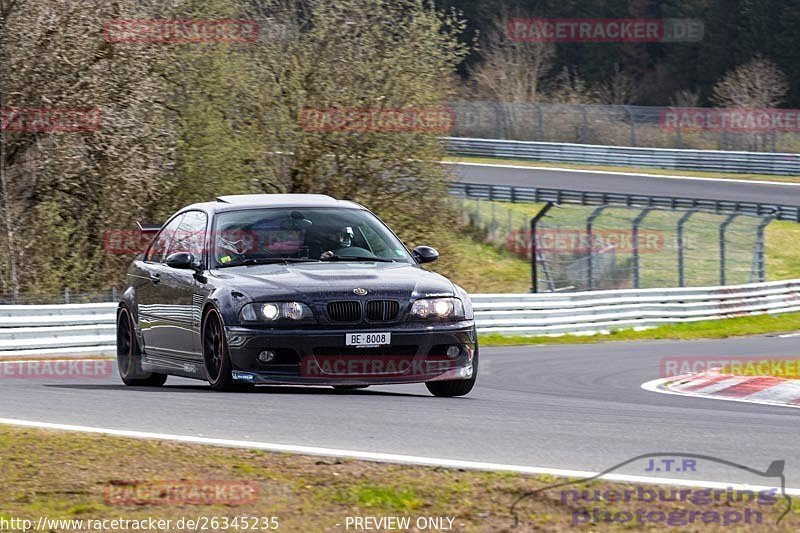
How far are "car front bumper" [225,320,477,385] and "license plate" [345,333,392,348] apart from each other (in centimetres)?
3

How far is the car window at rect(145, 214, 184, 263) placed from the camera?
1116 cm

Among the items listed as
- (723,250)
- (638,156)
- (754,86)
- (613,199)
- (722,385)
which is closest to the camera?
(722,385)

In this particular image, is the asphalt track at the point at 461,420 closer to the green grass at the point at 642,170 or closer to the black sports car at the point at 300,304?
the black sports car at the point at 300,304

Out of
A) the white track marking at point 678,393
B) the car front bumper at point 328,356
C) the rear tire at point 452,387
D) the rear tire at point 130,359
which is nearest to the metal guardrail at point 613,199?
the white track marking at point 678,393

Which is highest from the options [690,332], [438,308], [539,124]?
[438,308]

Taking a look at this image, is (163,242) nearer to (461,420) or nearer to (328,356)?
(328,356)

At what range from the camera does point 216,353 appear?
9656 millimetres

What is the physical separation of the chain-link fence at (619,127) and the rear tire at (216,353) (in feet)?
149

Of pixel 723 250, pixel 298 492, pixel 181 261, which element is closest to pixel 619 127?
pixel 723 250

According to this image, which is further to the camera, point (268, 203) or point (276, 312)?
point (268, 203)

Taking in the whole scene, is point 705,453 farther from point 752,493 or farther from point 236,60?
point 236,60

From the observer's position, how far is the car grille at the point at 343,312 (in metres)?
9.24

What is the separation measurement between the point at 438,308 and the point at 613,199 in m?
36.1

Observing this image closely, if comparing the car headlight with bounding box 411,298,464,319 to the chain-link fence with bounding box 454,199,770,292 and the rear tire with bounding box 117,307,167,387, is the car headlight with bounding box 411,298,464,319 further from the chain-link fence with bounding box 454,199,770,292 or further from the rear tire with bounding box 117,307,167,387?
the chain-link fence with bounding box 454,199,770,292
